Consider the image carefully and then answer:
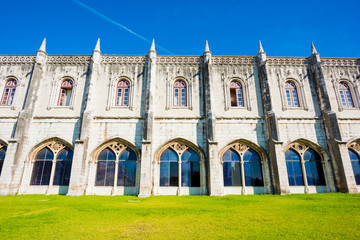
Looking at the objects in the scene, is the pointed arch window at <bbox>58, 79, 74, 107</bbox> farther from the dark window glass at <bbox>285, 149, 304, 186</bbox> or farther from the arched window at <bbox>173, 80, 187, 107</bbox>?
the dark window glass at <bbox>285, 149, 304, 186</bbox>

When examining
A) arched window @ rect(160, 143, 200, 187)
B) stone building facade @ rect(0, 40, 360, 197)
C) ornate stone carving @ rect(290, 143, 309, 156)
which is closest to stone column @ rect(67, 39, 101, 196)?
stone building facade @ rect(0, 40, 360, 197)

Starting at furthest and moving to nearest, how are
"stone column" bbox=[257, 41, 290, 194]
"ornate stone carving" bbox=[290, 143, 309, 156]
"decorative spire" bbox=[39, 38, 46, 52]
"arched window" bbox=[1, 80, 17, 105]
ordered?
"decorative spire" bbox=[39, 38, 46, 52] < "arched window" bbox=[1, 80, 17, 105] < "ornate stone carving" bbox=[290, 143, 309, 156] < "stone column" bbox=[257, 41, 290, 194]

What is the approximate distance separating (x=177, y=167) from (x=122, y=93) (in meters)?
7.38

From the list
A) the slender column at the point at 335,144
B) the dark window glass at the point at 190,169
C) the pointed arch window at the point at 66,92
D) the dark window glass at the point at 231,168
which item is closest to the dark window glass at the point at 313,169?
the slender column at the point at 335,144

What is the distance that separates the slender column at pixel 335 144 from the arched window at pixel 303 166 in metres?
0.92

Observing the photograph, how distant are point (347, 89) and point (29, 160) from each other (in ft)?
82.5

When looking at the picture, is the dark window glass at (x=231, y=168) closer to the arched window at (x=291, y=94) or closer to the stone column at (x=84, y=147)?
the arched window at (x=291, y=94)

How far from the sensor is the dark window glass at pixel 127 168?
13.7 meters

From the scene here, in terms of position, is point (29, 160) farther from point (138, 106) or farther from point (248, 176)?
point (248, 176)

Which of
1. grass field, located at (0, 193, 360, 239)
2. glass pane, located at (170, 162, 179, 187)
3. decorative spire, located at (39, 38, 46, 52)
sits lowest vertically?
grass field, located at (0, 193, 360, 239)

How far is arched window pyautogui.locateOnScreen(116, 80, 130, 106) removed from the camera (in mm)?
15797

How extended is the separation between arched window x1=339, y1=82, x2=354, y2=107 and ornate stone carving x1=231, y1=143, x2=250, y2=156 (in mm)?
8901

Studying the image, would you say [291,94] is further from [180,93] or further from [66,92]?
[66,92]

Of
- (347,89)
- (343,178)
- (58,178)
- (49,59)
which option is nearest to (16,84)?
(49,59)
